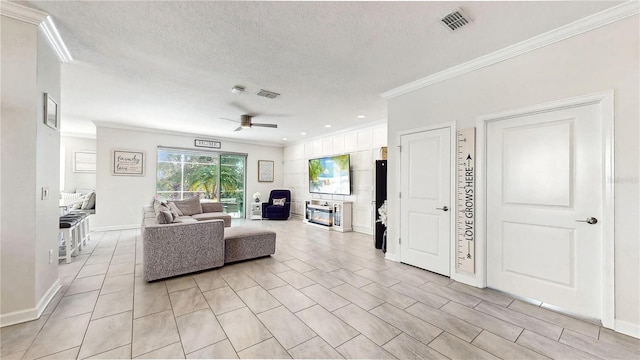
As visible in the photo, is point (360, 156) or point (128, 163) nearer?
point (360, 156)

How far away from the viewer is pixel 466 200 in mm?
2988

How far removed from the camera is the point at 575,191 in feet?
7.52

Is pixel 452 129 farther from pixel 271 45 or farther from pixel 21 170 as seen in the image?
pixel 21 170

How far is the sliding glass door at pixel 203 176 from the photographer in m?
6.94

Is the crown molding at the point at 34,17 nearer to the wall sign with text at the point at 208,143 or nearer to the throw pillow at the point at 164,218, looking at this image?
the throw pillow at the point at 164,218

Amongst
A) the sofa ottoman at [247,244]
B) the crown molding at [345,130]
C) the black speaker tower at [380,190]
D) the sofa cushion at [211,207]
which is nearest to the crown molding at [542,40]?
the black speaker tower at [380,190]

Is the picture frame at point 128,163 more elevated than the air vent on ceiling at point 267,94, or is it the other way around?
the air vent on ceiling at point 267,94

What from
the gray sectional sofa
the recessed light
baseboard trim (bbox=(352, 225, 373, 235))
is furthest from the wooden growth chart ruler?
the recessed light

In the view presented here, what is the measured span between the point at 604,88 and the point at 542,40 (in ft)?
2.27

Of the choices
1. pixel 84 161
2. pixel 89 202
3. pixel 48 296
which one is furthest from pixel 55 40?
pixel 84 161

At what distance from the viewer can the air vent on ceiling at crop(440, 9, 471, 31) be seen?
6.79 feet

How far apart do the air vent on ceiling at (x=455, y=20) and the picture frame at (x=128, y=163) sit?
727 centimetres

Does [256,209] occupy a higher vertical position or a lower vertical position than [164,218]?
lower

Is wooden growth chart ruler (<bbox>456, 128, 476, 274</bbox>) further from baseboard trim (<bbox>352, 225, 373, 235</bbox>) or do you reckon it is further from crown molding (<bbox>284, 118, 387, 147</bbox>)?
baseboard trim (<bbox>352, 225, 373, 235</bbox>)
